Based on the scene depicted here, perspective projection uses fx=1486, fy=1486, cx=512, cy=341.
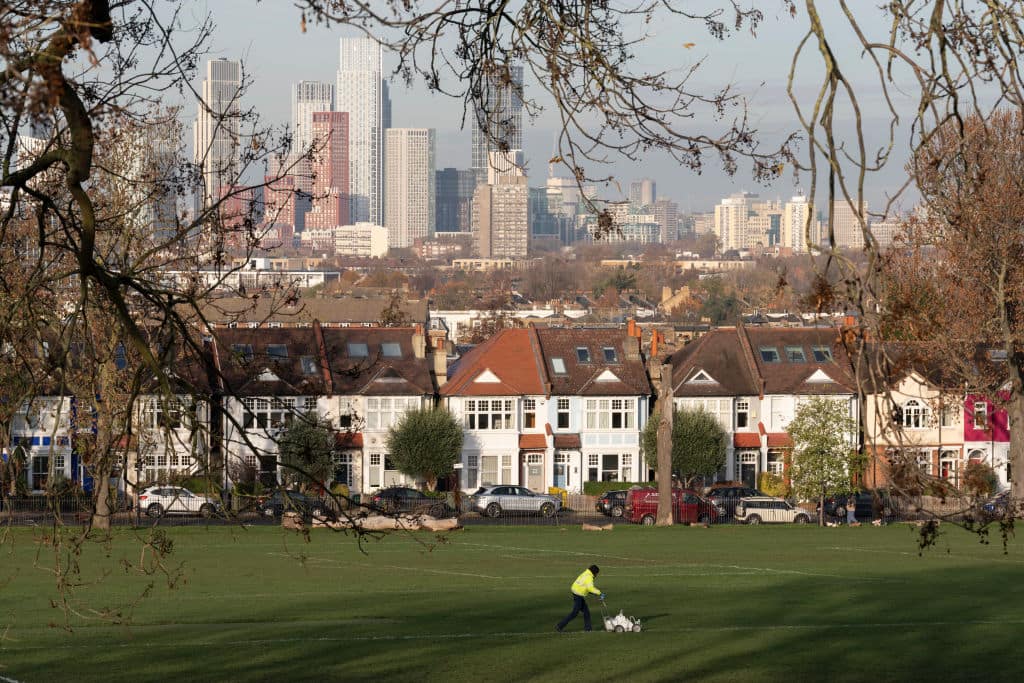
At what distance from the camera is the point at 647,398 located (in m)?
77.9

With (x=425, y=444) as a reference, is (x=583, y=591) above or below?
below

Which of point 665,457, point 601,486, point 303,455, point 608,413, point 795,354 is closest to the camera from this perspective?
point 303,455

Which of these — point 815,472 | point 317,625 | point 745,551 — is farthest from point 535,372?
point 317,625

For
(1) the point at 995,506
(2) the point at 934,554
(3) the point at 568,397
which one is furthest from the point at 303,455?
(3) the point at 568,397

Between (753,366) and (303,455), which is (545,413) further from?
(303,455)

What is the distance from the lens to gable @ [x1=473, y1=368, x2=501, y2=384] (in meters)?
76.5

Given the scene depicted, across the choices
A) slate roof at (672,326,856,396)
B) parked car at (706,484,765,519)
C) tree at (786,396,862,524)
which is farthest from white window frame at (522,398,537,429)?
tree at (786,396,862,524)

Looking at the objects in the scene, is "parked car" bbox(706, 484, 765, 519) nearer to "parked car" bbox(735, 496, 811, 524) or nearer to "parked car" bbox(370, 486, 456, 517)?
"parked car" bbox(735, 496, 811, 524)

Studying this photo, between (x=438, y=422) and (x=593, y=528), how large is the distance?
52.4 ft

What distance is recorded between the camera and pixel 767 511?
2574 inches

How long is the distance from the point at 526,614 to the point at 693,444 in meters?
40.0

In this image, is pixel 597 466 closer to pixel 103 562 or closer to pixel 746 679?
pixel 103 562

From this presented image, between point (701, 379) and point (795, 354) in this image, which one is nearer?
point (701, 379)

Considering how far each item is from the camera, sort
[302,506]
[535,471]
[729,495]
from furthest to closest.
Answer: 1. [535,471]
2. [729,495]
3. [302,506]
